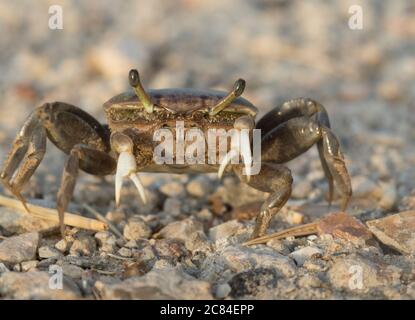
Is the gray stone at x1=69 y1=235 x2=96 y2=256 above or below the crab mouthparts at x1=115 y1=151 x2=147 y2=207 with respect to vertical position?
below

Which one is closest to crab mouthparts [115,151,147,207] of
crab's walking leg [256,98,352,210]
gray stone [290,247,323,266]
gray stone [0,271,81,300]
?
gray stone [0,271,81,300]

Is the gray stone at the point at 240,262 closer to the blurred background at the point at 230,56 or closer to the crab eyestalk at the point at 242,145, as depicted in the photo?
the crab eyestalk at the point at 242,145

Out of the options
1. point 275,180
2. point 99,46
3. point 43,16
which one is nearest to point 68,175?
point 275,180

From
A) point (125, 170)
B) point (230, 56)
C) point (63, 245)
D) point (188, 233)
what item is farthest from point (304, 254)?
point (230, 56)

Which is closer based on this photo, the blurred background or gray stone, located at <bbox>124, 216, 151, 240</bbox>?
gray stone, located at <bbox>124, 216, 151, 240</bbox>

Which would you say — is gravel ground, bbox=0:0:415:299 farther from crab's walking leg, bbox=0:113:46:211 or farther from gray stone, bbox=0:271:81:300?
crab's walking leg, bbox=0:113:46:211

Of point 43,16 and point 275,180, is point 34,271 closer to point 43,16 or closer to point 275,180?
point 275,180
